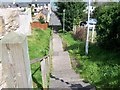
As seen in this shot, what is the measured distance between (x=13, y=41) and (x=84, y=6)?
3074 centimetres

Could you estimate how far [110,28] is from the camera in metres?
13.4

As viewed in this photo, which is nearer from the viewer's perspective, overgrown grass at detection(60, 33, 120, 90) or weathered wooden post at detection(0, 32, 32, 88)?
weathered wooden post at detection(0, 32, 32, 88)

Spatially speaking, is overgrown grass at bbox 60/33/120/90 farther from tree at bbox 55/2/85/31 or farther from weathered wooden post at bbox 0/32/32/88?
tree at bbox 55/2/85/31

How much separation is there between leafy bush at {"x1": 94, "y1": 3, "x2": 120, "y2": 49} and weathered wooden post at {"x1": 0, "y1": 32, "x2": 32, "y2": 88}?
435 inches

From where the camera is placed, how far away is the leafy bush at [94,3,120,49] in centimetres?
1310

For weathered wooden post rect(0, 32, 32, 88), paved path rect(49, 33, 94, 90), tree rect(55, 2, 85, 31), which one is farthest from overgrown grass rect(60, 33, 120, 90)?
tree rect(55, 2, 85, 31)

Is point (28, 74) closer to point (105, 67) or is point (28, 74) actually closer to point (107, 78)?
point (107, 78)

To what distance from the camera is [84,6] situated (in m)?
32.0

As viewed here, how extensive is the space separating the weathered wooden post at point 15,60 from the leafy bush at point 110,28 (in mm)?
11058

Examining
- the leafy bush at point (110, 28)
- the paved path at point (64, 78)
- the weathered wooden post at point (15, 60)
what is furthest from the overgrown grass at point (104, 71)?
the weathered wooden post at point (15, 60)

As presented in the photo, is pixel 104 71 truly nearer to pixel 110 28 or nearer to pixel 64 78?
pixel 64 78

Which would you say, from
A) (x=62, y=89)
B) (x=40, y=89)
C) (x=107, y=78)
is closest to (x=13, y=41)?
(x=40, y=89)

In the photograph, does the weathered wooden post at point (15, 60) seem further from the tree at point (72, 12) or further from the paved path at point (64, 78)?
the tree at point (72, 12)

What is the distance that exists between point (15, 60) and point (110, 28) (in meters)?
11.9
